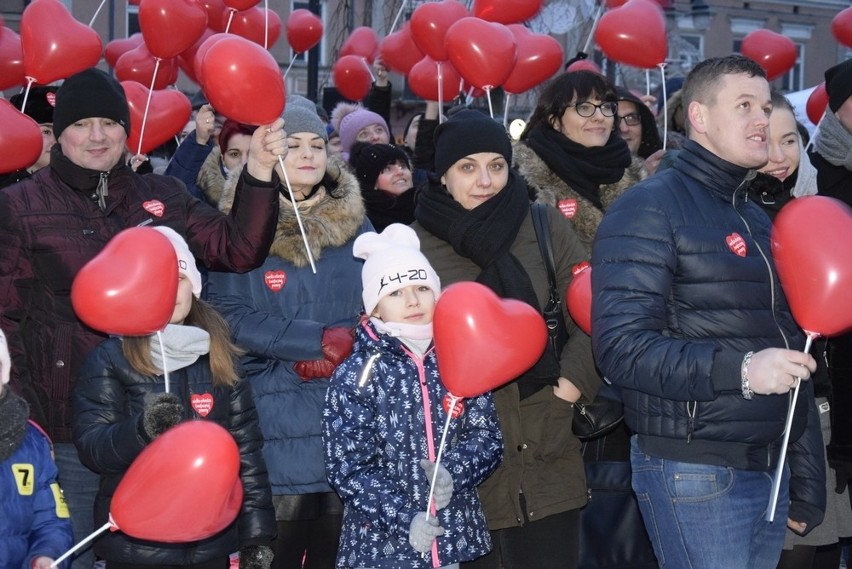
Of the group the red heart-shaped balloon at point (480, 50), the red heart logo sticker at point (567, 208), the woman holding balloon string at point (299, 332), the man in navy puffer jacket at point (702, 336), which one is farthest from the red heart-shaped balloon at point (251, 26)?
the man in navy puffer jacket at point (702, 336)

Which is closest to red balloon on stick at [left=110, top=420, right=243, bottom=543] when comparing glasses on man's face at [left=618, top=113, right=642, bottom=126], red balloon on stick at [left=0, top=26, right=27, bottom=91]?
red balloon on stick at [left=0, top=26, right=27, bottom=91]

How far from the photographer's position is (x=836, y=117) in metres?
5.69

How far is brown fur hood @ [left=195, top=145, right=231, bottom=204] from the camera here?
6.26m

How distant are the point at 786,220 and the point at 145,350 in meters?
2.23

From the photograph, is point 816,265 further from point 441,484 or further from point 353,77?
point 353,77

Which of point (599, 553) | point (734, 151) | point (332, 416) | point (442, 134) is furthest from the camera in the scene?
point (599, 553)

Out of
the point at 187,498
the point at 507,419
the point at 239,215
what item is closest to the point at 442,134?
the point at 239,215

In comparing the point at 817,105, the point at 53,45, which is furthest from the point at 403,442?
the point at 817,105

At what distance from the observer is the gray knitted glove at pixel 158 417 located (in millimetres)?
3893

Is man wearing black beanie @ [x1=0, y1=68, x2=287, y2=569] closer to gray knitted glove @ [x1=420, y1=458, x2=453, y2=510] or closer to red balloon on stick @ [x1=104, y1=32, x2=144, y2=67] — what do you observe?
gray knitted glove @ [x1=420, y1=458, x2=453, y2=510]

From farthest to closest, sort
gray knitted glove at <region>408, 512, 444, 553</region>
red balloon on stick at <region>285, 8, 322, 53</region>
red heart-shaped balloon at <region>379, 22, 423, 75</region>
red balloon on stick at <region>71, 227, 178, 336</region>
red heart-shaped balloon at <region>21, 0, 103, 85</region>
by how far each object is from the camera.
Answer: red balloon on stick at <region>285, 8, 322, 53</region> < red heart-shaped balloon at <region>379, 22, 423, 75</region> < red heart-shaped balloon at <region>21, 0, 103, 85</region> < red balloon on stick at <region>71, 227, 178, 336</region> < gray knitted glove at <region>408, 512, 444, 553</region>

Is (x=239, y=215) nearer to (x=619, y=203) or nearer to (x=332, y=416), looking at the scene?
(x=332, y=416)

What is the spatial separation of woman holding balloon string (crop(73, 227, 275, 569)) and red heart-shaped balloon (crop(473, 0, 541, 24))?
3.19m

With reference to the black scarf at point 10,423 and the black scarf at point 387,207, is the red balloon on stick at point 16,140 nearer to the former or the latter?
the black scarf at point 10,423
